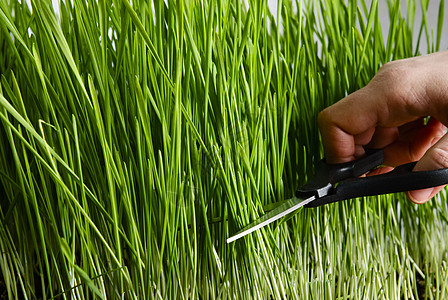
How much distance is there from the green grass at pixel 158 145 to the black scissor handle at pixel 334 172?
46mm

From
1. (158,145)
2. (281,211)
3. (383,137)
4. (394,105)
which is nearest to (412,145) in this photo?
(383,137)

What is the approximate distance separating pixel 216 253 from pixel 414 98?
0.31 m

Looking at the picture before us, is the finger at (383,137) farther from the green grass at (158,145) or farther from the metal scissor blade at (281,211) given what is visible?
the metal scissor blade at (281,211)

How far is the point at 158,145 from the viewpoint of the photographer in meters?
0.45

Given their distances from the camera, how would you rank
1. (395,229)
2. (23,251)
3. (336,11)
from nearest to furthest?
(23,251) < (336,11) < (395,229)

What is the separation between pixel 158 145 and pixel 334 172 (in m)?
0.22

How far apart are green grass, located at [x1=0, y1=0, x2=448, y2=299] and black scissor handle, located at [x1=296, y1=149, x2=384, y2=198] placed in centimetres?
5

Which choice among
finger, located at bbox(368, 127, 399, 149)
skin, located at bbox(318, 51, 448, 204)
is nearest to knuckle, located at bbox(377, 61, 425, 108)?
skin, located at bbox(318, 51, 448, 204)

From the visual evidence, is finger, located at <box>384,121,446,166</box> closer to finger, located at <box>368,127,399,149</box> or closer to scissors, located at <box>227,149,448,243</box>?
finger, located at <box>368,127,399,149</box>

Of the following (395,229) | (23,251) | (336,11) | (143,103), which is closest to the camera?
(143,103)

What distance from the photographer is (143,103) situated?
39cm

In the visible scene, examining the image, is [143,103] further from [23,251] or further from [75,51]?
[23,251]

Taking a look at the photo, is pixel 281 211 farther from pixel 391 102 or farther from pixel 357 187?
pixel 391 102

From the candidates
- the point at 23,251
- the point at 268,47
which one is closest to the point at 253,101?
the point at 268,47
